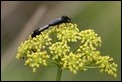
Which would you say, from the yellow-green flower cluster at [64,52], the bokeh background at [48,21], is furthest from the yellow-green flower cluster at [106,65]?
the bokeh background at [48,21]

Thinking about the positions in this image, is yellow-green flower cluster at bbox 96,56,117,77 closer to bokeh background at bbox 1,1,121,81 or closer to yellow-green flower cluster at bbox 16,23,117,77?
yellow-green flower cluster at bbox 16,23,117,77

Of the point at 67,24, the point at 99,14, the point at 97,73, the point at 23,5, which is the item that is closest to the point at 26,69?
the point at 97,73

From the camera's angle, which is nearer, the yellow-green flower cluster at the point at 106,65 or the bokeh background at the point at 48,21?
the yellow-green flower cluster at the point at 106,65

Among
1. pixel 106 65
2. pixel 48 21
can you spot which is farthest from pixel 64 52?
pixel 48 21

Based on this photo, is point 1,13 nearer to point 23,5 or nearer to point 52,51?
point 23,5

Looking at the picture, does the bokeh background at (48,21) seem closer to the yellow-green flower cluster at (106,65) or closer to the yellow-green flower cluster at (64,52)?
the yellow-green flower cluster at (64,52)

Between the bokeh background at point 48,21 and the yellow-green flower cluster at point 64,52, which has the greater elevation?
the bokeh background at point 48,21
